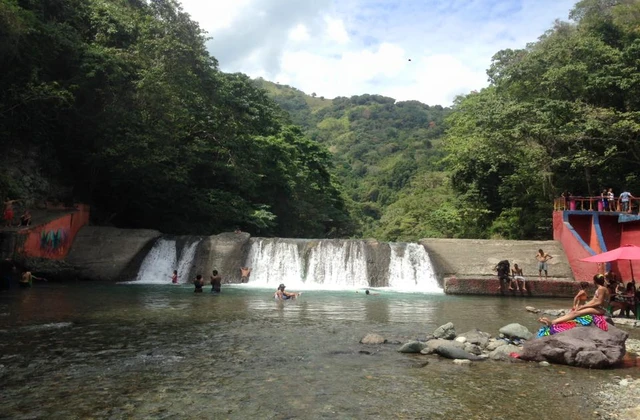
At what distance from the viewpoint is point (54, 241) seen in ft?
65.3

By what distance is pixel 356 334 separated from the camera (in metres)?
9.30

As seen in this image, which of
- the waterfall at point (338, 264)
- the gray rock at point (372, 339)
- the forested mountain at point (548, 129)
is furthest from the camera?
the forested mountain at point (548, 129)

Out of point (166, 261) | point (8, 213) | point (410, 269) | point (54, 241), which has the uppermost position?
point (8, 213)

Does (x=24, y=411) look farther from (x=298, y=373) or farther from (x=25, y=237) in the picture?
(x=25, y=237)

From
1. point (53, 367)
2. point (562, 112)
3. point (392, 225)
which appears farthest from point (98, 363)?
point (392, 225)

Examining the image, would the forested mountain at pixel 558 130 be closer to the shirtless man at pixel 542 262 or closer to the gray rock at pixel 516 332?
the shirtless man at pixel 542 262

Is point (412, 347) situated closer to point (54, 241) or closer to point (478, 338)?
point (478, 338)

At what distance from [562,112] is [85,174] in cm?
2394

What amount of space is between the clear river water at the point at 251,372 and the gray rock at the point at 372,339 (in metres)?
0.21

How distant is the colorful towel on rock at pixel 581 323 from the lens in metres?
7.44

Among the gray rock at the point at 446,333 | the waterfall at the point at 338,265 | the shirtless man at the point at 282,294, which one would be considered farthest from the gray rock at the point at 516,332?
the waterfall at the point at 338,265

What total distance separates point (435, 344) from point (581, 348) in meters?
2.13

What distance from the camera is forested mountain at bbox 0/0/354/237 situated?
66.4ft

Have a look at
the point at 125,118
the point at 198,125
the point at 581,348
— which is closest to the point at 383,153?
the point at 198,125
